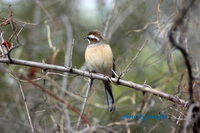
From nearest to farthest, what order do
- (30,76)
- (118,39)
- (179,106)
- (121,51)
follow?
(179,106), (30,76), (118,39), (121,51)

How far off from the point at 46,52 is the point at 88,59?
353 centimetres

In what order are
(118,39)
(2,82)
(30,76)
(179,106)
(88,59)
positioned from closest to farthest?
1. (179,106)
2. (30,76)
3. (88,59)
4. (2,82)
5. (118,39)

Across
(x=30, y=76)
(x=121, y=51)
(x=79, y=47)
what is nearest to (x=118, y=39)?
(x=121, y=51)

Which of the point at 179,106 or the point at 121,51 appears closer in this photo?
the point at 179,106

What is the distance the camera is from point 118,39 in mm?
8227

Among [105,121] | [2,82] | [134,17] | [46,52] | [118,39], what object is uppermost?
[134,17]

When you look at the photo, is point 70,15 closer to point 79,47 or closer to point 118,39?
point 79,47

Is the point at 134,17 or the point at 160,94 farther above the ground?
the point at 134,17

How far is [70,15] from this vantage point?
916 centimetres

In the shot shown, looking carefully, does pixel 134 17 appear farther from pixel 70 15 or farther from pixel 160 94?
pixel 160 94

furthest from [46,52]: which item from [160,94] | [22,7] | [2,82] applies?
[160,94]

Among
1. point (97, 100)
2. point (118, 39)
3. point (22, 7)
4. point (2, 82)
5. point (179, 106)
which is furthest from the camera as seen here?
point (22, 7)

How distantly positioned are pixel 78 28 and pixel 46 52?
1485 mm

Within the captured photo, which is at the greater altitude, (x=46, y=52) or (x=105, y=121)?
(x=46, y=52)
